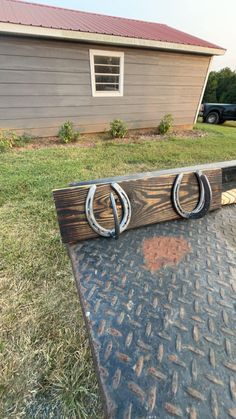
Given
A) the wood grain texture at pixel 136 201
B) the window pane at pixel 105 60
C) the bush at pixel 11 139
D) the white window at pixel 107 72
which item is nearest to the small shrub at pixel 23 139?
the bush at pixel 11 139

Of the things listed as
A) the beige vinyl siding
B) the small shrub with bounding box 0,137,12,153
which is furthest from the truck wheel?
the small shrub with bounding box 0,137,12,153

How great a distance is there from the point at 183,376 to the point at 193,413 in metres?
0.08

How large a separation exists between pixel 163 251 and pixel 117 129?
16.8 feet

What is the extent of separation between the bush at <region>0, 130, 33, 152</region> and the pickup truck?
9526mm

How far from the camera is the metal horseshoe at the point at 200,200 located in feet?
4.19

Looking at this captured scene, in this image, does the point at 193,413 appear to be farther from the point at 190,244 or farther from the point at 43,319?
the point at 43,319

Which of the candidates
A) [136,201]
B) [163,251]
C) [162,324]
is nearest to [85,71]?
[136,201]

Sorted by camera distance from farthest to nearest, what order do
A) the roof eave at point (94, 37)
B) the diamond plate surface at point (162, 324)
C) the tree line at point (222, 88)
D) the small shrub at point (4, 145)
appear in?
1. the tree line at point (222, 88)
2. the small shrub at point (4, 145)
3. the roof eave at point (94, 37)
4. the diamond plate surface at point (162, 324)

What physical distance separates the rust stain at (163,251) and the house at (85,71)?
5.12 metres

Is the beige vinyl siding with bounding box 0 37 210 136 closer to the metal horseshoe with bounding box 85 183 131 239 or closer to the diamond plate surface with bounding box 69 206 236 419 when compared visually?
the metal horseshoe with bounding box 85 183 131 239

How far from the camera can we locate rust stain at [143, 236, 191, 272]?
3.22 ft

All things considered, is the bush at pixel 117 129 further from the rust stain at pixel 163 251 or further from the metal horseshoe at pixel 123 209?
the rust stain at pixel 163 251

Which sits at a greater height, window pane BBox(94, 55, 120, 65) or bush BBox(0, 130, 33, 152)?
window pane BBox(94, 55, 120, 65)

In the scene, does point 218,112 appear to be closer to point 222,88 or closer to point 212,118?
point 212,118
